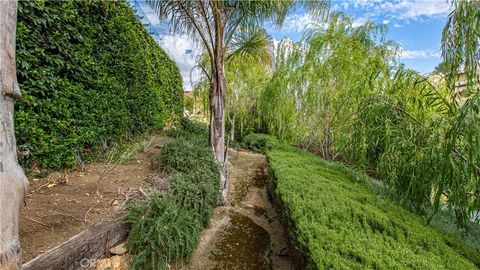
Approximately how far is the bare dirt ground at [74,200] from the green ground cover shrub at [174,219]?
0.32 meters

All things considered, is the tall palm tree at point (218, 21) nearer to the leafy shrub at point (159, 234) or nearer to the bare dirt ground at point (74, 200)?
the bare dirt ground at point (74, 200)

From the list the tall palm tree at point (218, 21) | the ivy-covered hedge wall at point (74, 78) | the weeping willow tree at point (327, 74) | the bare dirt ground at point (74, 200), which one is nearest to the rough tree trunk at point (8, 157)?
the ivy-covered hedge wall at point (74, 78)

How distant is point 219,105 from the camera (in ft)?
13.6

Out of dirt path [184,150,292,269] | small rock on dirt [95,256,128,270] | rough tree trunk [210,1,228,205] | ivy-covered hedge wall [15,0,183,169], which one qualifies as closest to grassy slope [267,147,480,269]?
dirt path [184,150,292,269]

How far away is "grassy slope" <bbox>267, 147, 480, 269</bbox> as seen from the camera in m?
1.76

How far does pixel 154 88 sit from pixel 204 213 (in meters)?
3.86

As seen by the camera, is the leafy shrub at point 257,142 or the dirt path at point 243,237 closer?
the dirt path at point 243,237

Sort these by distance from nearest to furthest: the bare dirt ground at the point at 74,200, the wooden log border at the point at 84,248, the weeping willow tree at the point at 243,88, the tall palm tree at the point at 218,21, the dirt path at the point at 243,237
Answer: the wooden log border at the point at 84,248, the bare dirt ground at the point at 74,200, the dirt path at the point at 243,237, the tall palm tree at the point at 218,21, the weeping willow tree at the point at 243,88

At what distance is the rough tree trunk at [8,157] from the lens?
3.86 feet

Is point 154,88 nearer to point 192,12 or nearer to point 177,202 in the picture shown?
point 192,12

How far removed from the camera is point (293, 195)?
2.96m

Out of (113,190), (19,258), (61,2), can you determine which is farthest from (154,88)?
(19,258)

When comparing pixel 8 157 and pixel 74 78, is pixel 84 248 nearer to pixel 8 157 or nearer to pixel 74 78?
pixel 8 157

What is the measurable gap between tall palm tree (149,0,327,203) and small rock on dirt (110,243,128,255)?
6.38 feet
